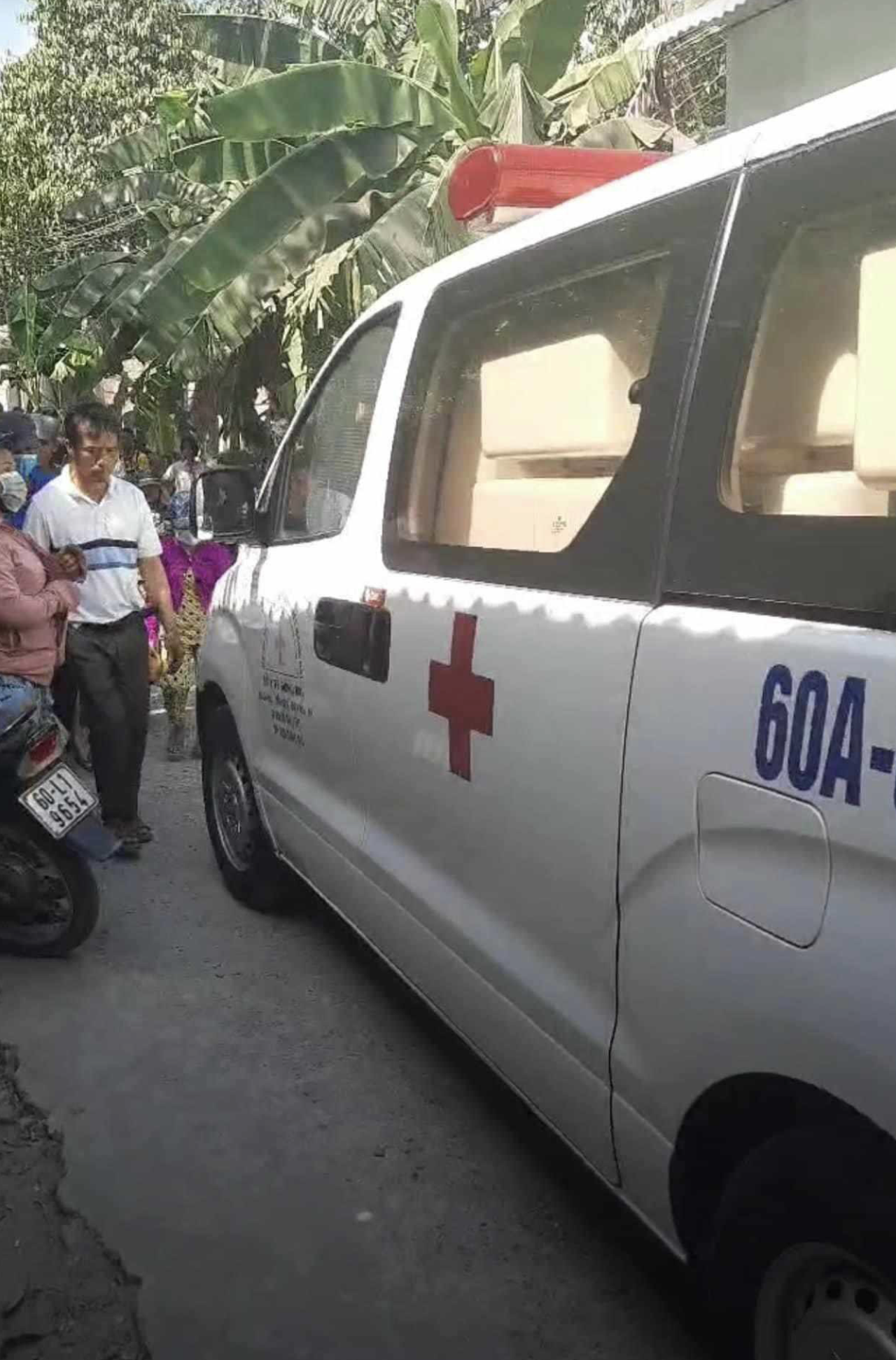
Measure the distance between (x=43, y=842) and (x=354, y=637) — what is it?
1.43 m

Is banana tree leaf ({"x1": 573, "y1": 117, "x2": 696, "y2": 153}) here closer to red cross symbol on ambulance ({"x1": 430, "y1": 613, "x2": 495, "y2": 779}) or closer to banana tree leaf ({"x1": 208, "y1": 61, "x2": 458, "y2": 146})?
banana tree leaf ({"x1": 208, "y1": 61, "x2": 458, "y2": 146})

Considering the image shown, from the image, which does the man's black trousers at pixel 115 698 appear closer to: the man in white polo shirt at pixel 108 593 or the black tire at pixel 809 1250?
the man in white polo shirt at pixel 108 593

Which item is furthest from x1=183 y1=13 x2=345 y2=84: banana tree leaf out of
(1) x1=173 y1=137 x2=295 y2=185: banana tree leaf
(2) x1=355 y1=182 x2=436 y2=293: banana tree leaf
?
(2) x1=355 y1=182 x2=436 y2=293: banana tree leaf

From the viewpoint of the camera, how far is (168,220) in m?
13.5

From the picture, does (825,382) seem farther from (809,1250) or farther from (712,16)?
(712,16)

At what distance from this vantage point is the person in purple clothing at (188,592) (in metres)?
6.40

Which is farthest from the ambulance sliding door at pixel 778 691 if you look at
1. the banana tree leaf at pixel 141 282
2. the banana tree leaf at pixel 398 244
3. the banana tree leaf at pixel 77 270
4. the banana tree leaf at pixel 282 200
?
the banana tree leaf at pixel 77 270

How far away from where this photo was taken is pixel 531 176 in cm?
268

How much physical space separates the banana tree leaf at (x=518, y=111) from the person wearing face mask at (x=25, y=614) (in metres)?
4.82

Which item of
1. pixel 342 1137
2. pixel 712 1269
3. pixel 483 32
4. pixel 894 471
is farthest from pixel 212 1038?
pixel 483 32

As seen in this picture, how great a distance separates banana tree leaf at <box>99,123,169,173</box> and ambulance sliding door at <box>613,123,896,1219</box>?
1200 centimetres

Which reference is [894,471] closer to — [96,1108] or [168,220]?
[96,1108]

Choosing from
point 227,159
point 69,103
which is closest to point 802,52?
point 227,159

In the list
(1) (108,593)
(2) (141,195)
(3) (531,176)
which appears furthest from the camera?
(2) (141,195)
